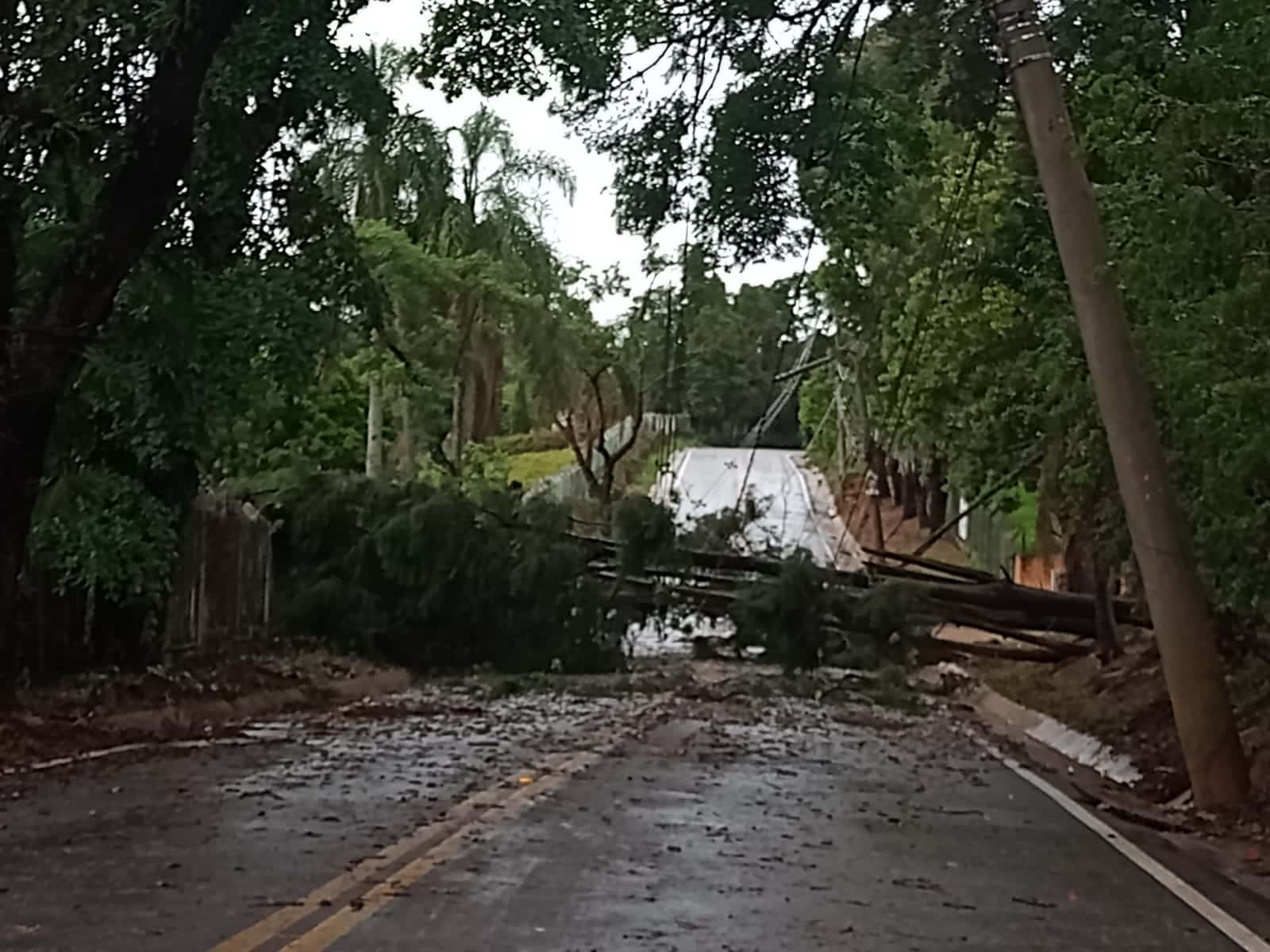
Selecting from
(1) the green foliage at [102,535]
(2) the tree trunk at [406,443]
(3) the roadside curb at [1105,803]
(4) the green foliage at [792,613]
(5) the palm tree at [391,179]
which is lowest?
(3) the roadside curb at [1105,803]

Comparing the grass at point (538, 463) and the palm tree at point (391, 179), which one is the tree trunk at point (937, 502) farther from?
the palm tree at point (391, 179)

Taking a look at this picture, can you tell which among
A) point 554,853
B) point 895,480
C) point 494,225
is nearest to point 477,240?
point 494,225

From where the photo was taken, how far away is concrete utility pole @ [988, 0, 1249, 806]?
1517 cm

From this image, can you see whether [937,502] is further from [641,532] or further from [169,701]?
[169,701]

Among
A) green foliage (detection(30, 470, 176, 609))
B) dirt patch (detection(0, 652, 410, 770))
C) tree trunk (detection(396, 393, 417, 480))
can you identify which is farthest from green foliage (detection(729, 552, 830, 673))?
tree trunk (detection(396, 393, 417, 480))

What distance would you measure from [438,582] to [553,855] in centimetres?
1904

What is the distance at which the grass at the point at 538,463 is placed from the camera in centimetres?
5853

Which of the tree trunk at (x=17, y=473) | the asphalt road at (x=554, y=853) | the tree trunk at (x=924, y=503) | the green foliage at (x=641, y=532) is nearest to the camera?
the asphalt road at (x=554, y=853)

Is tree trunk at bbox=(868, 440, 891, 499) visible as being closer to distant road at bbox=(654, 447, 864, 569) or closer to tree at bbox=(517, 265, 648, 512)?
distant road at bbox=(654, 447, 864, 569)

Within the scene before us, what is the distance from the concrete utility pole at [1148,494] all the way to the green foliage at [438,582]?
14895 mm

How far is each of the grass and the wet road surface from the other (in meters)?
40.0

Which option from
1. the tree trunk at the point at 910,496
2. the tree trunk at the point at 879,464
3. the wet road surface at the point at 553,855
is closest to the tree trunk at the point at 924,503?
the tree trunk at the point at 910,496

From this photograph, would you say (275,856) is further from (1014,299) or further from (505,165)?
(505,165)

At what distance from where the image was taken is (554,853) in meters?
10.6
